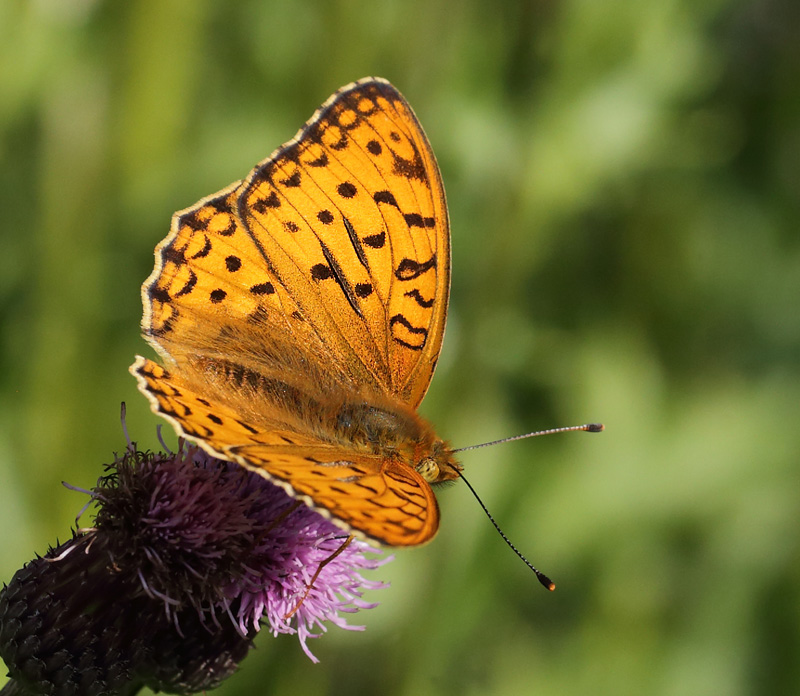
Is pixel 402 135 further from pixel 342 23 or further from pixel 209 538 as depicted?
pixel 209 538

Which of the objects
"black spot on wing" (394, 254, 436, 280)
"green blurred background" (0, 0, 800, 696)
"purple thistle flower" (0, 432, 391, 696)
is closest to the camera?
"purple thistle flower" (0, 432, 391, 696)

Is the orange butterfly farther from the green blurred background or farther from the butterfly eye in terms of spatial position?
the green blurred background

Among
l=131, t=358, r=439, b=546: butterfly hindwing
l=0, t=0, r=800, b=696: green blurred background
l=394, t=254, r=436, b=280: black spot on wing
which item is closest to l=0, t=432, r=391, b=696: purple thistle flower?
l=131, t=358, r=439, b=546: butterfly hindwing

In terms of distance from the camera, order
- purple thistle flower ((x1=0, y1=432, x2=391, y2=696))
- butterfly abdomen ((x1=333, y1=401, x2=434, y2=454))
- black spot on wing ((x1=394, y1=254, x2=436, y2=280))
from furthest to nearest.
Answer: black spot on wing ((x1=394, y1=254, x2=436, y2=280)), butterfly abdomen ((x1=333, y1=401, x2=434, y2=454)), purple thistle flower ((x1=0, y1=432, x2=391, y2=696))

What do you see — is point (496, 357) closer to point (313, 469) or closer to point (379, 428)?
point (379, 428)

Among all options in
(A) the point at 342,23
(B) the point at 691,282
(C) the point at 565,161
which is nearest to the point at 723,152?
(B) the point at 691,282

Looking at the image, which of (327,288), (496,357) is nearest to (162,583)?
(327,288)
